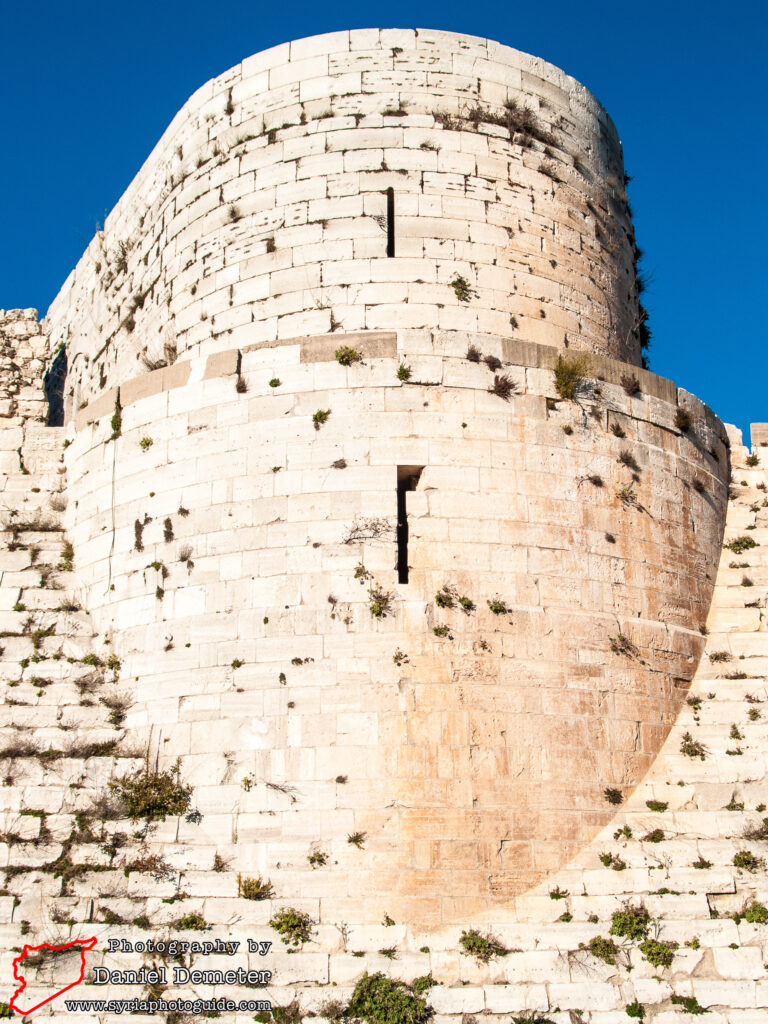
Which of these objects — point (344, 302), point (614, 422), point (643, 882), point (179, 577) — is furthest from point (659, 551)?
point (179, 577)

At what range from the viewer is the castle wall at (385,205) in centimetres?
1197

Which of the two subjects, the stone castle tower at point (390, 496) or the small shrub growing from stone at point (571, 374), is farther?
the small shrub growing from stone at point (571, 374)

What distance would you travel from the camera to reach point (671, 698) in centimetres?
1120

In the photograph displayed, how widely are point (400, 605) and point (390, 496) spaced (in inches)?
43.6

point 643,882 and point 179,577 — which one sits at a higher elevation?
point 179,577

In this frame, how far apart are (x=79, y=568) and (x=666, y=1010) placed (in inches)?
299

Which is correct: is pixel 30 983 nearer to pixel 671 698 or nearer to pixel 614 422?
pixel 671 698

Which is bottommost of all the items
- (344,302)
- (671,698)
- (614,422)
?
(671,698)

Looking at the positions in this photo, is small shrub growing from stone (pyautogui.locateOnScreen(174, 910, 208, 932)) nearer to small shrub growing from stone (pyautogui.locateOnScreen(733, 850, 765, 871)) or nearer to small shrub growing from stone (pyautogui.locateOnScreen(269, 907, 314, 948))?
small shrub growing from stone (pyautogui.locateOnScreen(269, 907, 314, 948))

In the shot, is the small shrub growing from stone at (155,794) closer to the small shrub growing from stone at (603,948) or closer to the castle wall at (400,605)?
the castle wall at (400,605)

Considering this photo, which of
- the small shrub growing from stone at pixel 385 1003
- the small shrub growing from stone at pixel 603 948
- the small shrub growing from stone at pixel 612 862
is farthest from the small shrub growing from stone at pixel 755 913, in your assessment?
the small shrub growing from stone at pixel 385 1003

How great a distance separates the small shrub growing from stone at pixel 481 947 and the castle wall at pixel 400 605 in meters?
0.23

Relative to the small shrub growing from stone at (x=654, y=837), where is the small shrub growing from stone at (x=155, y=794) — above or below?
above

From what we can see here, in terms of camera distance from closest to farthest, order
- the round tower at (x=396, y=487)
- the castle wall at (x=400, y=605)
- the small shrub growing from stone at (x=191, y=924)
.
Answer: the small shrub growing from stone at (x=191, y=924) → the castle wall at (x=400, y=605) → the round tower at (x=396, y=487)
